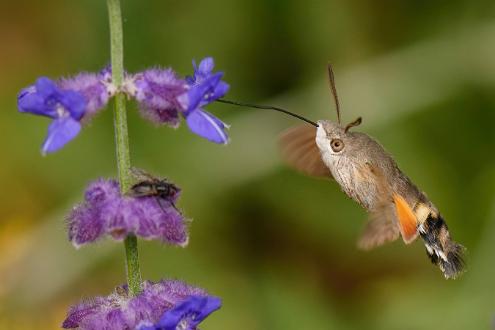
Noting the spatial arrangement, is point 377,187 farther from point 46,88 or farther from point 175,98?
point 46,88

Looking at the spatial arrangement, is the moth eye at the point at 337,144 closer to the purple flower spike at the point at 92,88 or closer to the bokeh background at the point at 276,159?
the purple flower spike at the point at 92,88

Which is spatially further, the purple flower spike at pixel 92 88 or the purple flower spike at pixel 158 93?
the purple flower spike at pixel 158 93

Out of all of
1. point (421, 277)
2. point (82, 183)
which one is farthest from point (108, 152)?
point (421, 277)

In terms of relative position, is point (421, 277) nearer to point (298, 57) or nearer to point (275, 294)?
point (275, 294)

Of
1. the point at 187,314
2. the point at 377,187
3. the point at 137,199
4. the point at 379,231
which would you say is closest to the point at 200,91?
the point at 137,199

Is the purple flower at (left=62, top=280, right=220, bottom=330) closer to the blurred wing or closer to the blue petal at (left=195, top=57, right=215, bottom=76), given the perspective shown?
the blue petal at (left=195, top=57, right=215, bottom=76)

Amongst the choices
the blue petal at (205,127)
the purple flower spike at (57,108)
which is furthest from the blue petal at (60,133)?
the blue petal at (205,127)
